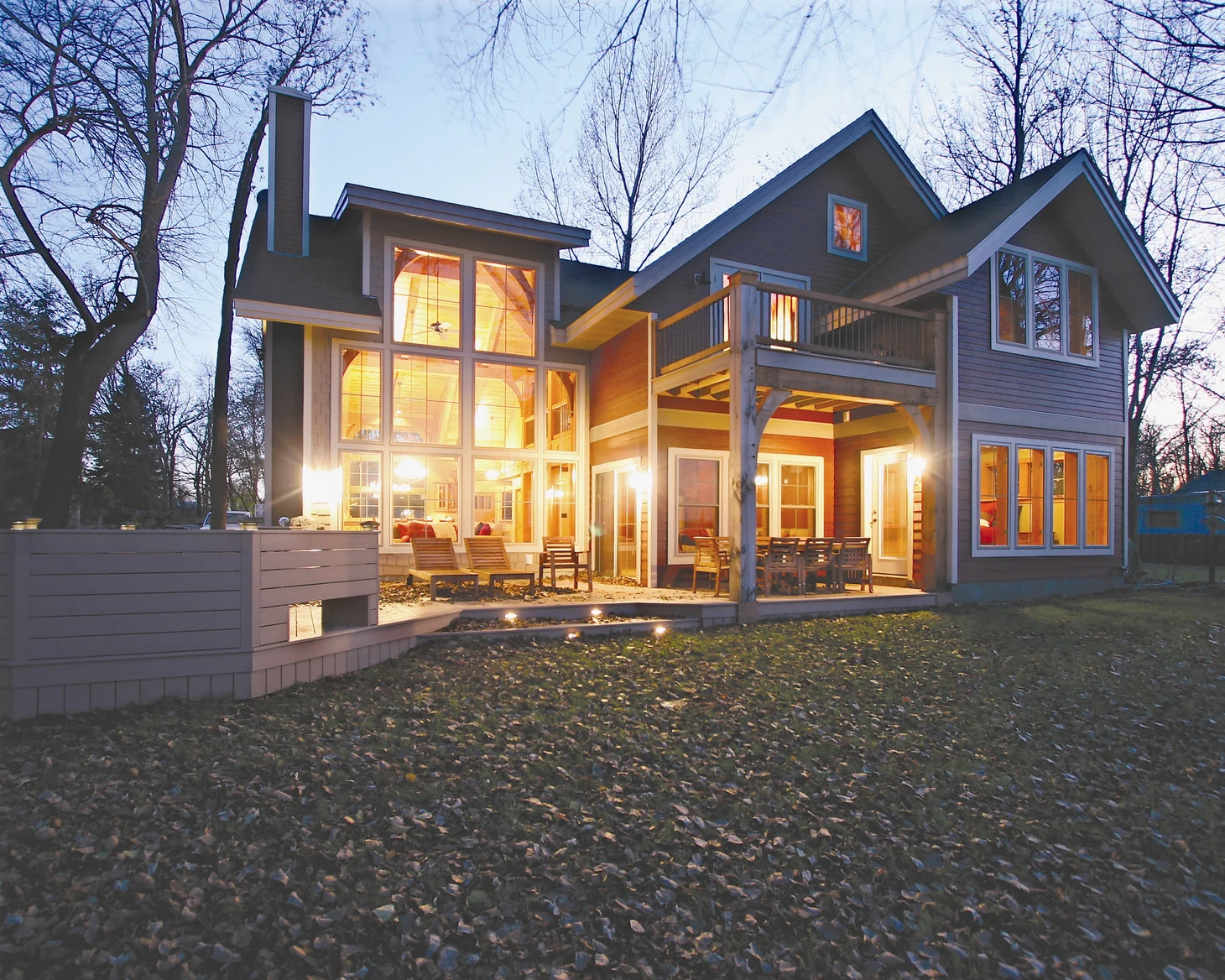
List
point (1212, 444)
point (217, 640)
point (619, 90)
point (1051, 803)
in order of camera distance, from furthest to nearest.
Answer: point (1212, 444) < point (217, 640) < point (1051, 803) < point (619, 90)

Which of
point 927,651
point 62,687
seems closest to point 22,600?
point 62,687

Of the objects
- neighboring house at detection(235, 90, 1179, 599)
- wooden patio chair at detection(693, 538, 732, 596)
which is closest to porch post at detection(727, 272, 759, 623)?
neighboring house at detection(235, 90, 1179, 599)

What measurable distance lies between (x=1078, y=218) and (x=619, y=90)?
38.6ft

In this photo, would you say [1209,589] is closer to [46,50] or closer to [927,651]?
[927,651]

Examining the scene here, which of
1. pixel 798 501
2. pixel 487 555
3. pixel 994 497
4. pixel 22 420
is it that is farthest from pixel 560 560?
pixel 22 420

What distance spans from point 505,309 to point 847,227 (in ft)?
21.8

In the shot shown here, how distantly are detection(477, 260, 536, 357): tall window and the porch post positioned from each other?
507 cm

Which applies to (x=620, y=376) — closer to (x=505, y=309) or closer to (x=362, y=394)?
(x=505, y=309)

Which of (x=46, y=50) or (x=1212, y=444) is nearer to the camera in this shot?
(x=46, y=50)

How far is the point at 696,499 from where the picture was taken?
11688mm

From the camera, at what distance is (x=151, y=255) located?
1151 centimetres

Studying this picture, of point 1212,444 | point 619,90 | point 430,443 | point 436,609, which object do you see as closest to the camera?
point 619,90

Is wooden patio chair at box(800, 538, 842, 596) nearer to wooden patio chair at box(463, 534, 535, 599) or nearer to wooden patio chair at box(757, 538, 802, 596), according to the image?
wooden patio chair at box(757, 538, 802, 596)

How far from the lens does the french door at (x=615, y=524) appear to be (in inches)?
468
